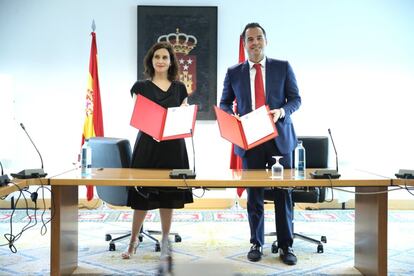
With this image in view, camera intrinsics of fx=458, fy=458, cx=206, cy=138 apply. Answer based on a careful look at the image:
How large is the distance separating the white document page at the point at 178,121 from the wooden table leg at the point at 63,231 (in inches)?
24.3

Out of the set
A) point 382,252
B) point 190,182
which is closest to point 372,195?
point 382,252

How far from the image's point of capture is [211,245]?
10.8 feet

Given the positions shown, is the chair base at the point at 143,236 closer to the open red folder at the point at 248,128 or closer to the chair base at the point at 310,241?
the chair base at the point at 310,241

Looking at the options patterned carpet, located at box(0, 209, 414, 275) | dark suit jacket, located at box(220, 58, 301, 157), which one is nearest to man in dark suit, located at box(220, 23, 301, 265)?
dark suit jacket, located at box(220, 58, 301, 157)

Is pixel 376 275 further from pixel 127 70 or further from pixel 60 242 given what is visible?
pixel 127 70

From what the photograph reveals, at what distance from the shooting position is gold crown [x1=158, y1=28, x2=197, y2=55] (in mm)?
4746

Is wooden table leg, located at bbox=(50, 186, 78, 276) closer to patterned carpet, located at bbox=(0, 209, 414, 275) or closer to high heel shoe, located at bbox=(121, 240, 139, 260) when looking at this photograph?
patterned carpet, located at bbox=(0, 209, 414, 275)

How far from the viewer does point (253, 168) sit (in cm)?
270

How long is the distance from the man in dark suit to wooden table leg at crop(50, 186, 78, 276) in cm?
100

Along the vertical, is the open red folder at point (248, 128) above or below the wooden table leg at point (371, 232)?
above

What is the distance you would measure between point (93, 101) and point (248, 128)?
2476 mm

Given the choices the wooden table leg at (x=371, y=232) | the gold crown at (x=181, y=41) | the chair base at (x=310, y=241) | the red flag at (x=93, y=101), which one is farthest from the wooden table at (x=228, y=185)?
the gold crown at (x=181, y=41)

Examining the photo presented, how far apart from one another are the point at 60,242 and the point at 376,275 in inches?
63.4

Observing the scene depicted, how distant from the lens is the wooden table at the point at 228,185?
2033 millimetres
